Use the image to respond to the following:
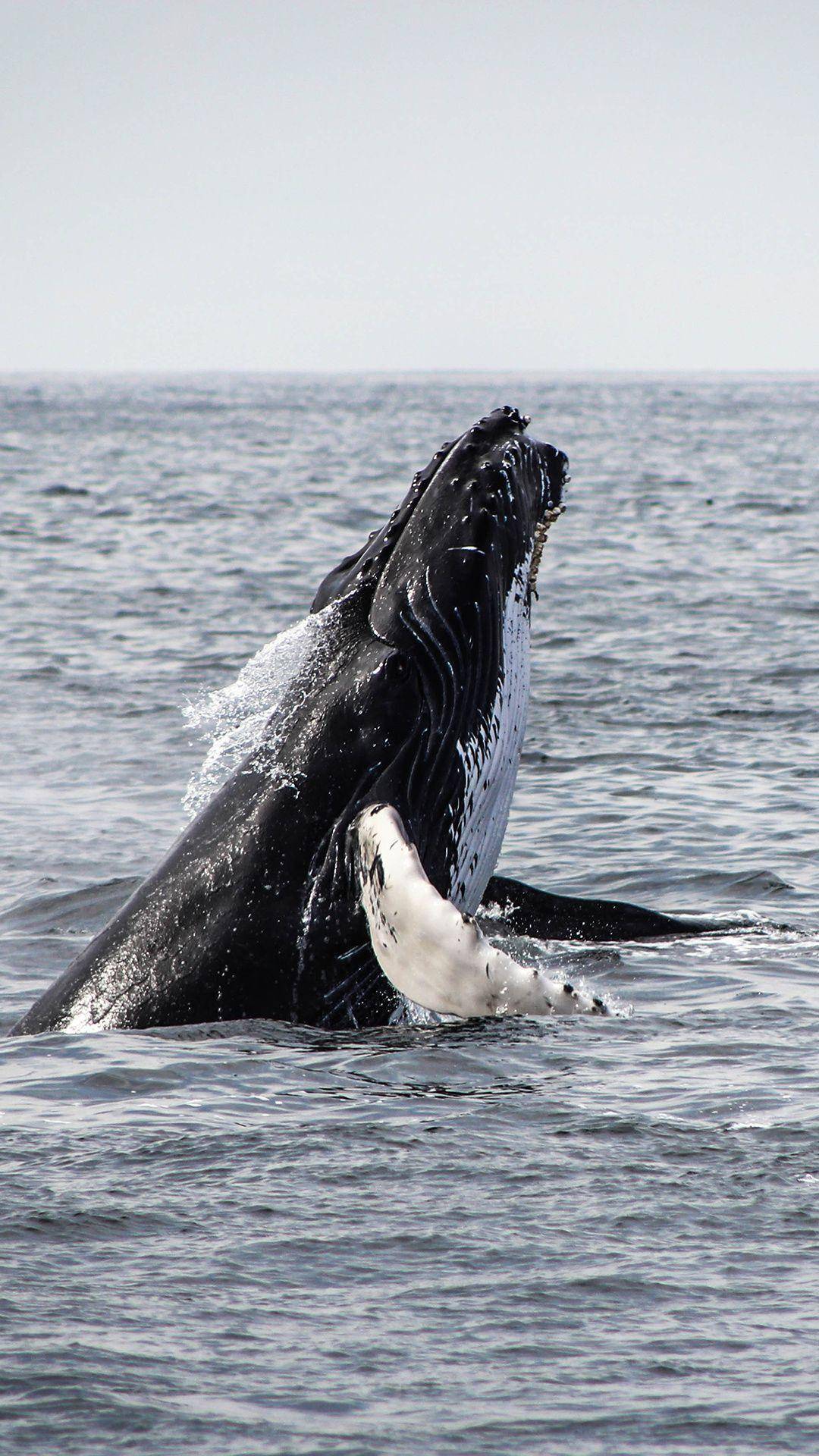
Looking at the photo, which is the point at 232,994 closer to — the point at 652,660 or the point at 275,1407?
the point at 275,1407

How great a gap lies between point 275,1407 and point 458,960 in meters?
2.56

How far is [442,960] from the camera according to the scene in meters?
7.30

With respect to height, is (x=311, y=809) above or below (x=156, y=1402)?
above

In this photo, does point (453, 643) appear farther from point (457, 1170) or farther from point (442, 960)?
point (457, 1170)

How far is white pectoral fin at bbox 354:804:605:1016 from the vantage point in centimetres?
726

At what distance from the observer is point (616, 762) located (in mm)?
16125

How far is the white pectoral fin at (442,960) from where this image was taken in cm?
726

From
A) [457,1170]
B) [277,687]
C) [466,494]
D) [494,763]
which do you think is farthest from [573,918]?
[457,1170]

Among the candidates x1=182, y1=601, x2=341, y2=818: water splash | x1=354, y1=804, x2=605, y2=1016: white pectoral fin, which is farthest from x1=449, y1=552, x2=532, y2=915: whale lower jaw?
x1=354, y1=804, x2=605, y2=1016: white pectoral fin

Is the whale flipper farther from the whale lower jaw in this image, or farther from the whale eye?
the whale eye

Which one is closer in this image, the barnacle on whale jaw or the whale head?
the whale head

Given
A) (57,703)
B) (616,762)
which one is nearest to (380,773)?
(616,762)

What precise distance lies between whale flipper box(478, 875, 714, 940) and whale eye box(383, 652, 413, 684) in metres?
1.63

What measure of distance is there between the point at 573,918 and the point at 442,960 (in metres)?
2.45
